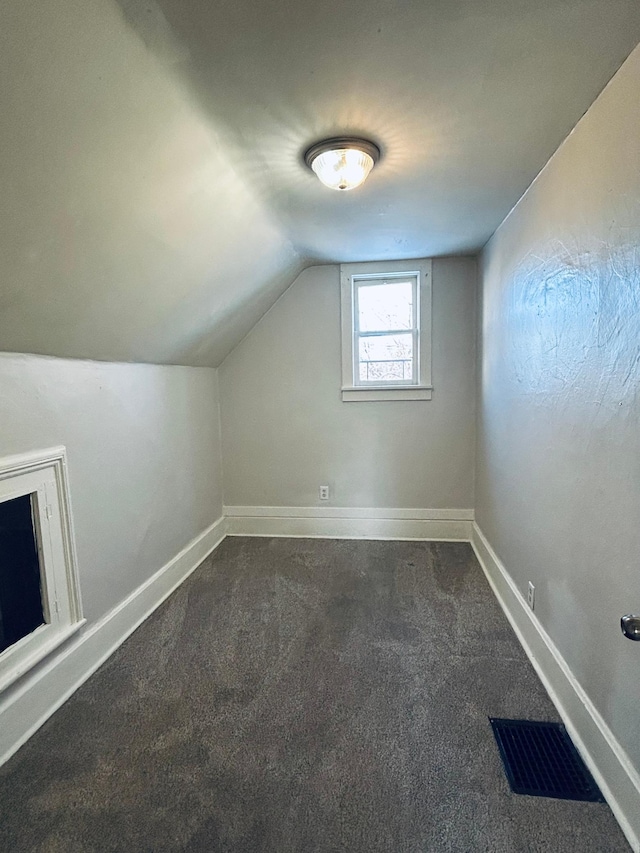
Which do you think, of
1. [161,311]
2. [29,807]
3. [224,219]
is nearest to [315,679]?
[29,807]

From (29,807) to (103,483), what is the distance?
3.97 feet

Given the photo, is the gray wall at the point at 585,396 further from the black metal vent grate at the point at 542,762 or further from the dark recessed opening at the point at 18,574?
the dark recessed opening at the point at 18,574

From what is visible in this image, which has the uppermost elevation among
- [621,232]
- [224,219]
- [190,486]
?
[224,219]

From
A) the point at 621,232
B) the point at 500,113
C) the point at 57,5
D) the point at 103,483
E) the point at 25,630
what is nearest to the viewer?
the point at 57,5

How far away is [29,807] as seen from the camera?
1.33m

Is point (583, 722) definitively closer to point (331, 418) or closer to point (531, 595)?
point (531, 595)

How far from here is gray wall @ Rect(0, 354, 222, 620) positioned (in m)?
1.74

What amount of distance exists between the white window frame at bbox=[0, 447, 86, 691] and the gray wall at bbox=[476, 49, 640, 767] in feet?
6.67

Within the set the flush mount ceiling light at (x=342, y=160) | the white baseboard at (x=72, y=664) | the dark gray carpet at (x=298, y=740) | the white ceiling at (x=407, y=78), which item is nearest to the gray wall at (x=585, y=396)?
the white ceiling at (x=407, y=78)

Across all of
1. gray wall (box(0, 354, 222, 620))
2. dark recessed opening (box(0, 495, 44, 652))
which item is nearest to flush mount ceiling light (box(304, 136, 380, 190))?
gray wall (box(0, 354, 222, 620))

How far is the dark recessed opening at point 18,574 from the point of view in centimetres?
163

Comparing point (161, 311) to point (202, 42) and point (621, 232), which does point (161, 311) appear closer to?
point (202, 42)

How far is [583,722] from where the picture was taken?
148cm

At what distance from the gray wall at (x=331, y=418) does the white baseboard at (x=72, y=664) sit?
3.83 feet
